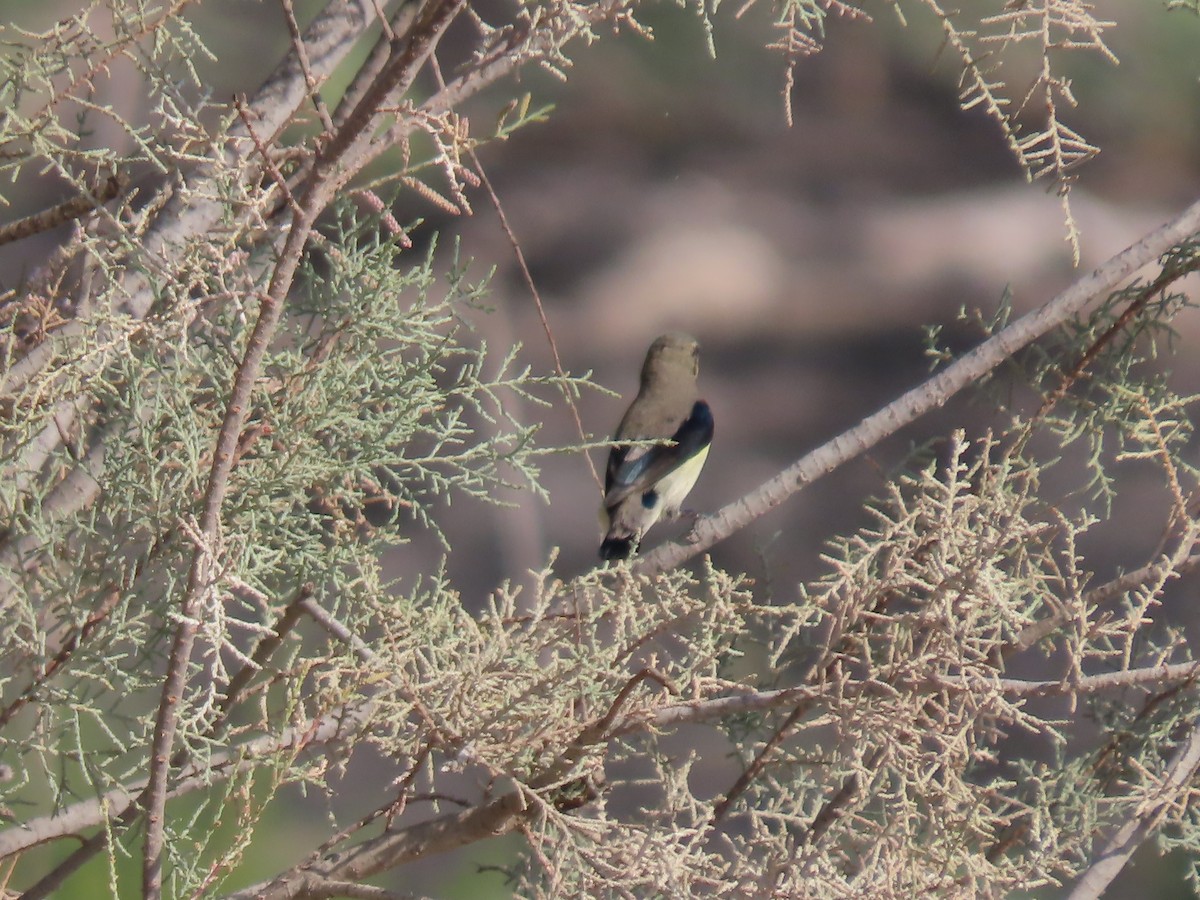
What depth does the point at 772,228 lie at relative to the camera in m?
4.06

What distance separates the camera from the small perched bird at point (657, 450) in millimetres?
2320

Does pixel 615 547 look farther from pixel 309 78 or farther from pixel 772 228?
pixel 772 228

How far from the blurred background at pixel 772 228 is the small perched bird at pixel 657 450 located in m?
0.91

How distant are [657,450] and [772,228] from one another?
1894 millimetres

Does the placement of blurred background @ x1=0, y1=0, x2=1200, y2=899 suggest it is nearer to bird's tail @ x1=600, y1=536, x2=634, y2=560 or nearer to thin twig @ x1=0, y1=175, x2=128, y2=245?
bird's tail @ x1=600, y1=536, x2=634, y2=560

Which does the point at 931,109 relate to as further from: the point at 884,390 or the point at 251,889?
the point at 251,889

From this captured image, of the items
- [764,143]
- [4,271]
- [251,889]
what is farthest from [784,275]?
[251,889]

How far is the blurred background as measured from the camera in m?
3.67

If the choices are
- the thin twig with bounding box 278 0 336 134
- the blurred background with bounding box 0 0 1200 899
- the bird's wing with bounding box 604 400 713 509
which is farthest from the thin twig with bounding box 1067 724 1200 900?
the blurred background with bounding box 0 0 1200 899

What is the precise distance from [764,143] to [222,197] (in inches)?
140

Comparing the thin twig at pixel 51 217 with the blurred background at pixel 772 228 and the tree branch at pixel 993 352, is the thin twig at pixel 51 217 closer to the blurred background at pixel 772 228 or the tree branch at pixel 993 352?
the tree branch at pixel 993 352

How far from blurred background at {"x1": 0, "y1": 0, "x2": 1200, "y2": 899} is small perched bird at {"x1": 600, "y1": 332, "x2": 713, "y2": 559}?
2.98 feet

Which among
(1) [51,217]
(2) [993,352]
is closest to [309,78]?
(1) [51,217]

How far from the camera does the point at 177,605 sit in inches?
33.1
